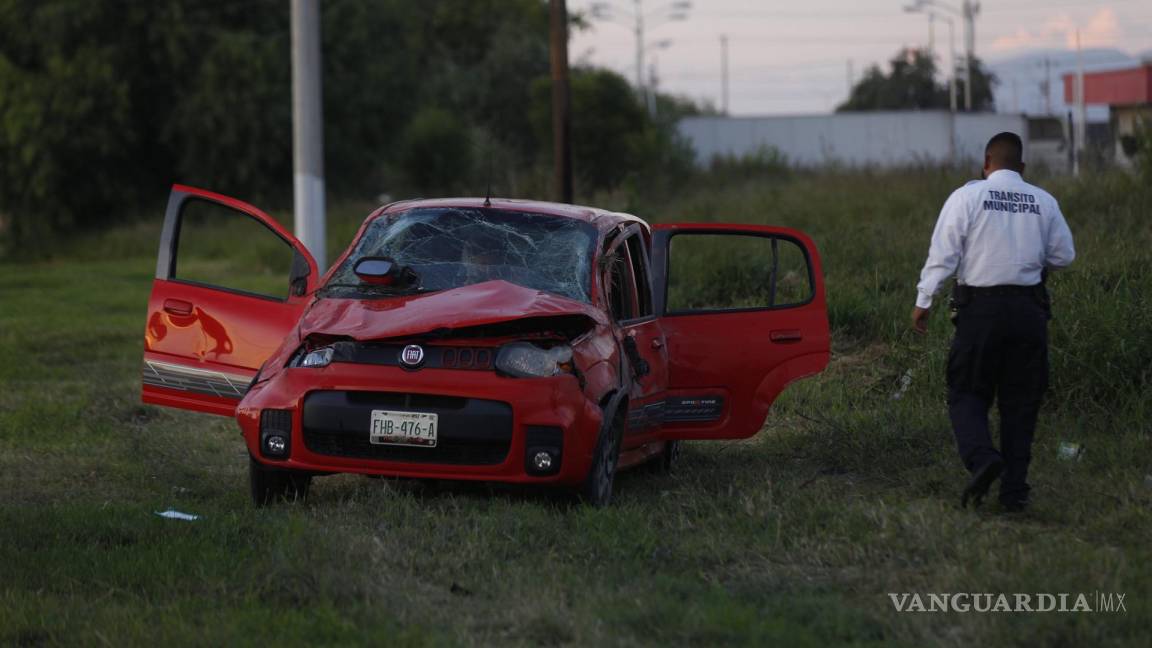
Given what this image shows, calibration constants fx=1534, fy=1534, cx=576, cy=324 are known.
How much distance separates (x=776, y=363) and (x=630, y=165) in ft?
117

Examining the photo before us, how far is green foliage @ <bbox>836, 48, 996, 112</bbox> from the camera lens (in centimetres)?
5600

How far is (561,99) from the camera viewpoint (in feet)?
80.5

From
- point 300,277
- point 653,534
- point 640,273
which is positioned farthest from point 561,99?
point 653,534

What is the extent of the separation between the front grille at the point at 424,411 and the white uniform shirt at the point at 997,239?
2024 millimetres

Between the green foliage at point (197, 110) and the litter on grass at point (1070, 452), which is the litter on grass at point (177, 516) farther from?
the green foliage at point (197, 110)

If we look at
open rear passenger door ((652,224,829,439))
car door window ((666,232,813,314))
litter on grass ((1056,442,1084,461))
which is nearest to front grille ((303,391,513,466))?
open rear passenger door ((652,224,829,439))

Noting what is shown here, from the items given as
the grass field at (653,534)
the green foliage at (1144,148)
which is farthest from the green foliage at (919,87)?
the grass field at (653,534)

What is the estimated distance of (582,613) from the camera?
17.4 ft

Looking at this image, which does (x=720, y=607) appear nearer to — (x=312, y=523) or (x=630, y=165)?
(x=312, y=523)

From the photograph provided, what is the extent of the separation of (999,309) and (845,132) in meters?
47.7

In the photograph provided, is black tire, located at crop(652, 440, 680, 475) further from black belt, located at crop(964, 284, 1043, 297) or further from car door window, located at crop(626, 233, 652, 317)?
black belt, located at crop(964, 284, 1043, 297)

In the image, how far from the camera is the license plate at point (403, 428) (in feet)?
22.9

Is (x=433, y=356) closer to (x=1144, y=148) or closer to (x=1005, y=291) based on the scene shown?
(x=1005, y=291)

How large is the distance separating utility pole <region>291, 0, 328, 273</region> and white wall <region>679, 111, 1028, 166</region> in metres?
25.3
